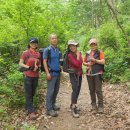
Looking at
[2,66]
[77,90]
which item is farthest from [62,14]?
[77,90]

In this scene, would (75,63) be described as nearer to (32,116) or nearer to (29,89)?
(29,89)

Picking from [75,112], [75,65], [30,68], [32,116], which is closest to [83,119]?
[75,112]

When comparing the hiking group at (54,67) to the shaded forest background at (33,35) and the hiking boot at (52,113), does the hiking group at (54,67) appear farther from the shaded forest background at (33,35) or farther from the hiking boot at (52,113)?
the shaded forest background at (33,35)

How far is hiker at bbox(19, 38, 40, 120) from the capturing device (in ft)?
25.3

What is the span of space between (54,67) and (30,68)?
674 mm

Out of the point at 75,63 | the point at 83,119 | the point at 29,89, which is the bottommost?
the point at 83,119

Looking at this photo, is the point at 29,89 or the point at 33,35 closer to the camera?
the point at 29,89

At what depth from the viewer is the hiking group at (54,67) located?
7766 mm

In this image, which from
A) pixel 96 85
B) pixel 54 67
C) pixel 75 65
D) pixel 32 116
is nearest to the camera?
pixel 32 116

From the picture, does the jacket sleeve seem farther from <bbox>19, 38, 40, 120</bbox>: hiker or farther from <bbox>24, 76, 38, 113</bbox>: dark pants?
<bbox>24, 76, 38, 113</bbox>: dark pants

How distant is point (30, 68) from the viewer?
772 cm

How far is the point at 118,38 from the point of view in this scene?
14.4 metres

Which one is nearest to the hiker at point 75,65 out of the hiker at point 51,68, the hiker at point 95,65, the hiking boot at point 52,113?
the hiker at point 95,65

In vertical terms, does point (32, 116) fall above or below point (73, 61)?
below
